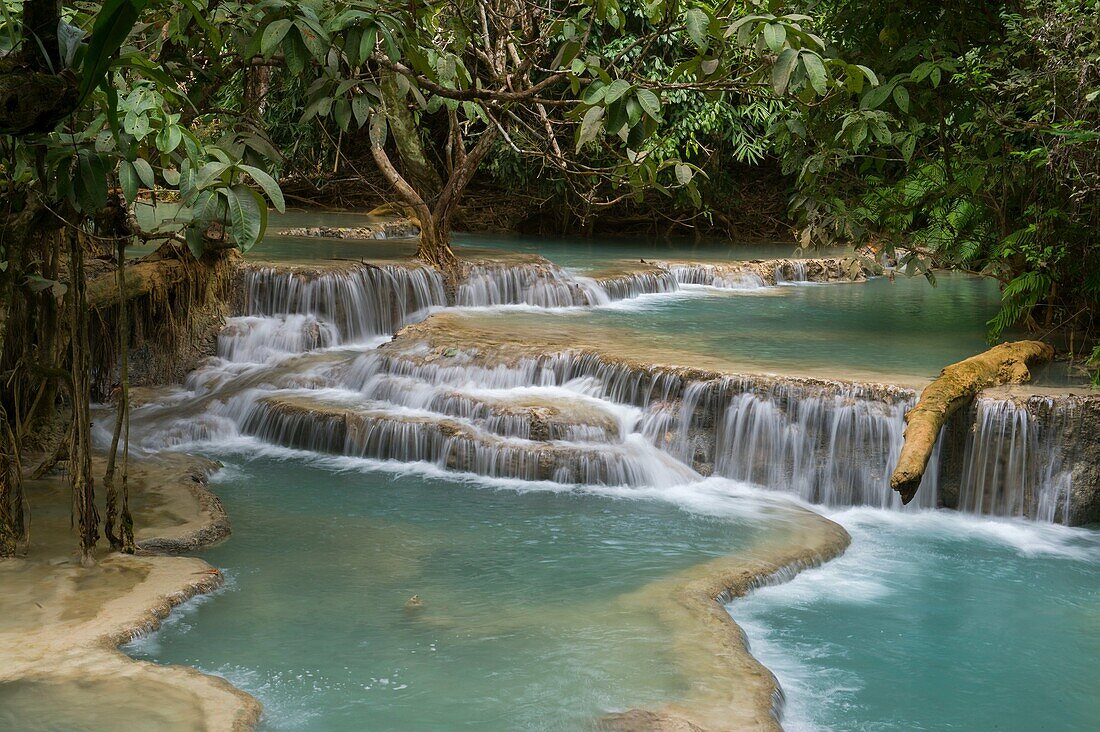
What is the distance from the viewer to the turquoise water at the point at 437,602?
17.5ft

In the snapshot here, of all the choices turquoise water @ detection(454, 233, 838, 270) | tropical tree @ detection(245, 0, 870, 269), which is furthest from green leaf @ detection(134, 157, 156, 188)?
turquoise water @ detection(454, 233, 838, 270)

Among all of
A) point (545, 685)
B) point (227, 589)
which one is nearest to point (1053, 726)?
point (545, 685)

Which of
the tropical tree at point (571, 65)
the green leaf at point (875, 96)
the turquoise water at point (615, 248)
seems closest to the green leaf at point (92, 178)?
the tropical tree at point (571, 65)

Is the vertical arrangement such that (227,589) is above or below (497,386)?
below

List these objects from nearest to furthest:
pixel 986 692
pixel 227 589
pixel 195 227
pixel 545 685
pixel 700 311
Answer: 1. pixel 195 227
2. pixel 545 685
3. pixel 986 692
4. pixel 227 589
5. pixel 700 311

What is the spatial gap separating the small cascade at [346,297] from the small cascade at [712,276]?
4148 mm

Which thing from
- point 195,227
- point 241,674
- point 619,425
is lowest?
point 241,674

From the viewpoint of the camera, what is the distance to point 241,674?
5500 millimetres

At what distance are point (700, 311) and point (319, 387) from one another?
16.1 feet

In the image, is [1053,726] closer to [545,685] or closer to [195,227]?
[545,685]

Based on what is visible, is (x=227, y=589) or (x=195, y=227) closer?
(x=195, y=227)

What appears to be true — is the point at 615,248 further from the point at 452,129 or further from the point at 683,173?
the point at 683,173

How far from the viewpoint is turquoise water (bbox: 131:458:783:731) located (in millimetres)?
5332

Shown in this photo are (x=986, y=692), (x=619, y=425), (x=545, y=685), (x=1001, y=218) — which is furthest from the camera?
(x=1001, y=218)
